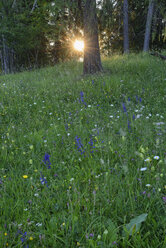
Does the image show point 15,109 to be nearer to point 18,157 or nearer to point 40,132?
point 40,132

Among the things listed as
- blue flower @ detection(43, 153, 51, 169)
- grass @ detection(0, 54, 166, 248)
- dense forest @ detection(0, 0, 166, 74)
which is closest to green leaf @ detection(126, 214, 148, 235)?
grass @ detection(0, 54, 166, 248)

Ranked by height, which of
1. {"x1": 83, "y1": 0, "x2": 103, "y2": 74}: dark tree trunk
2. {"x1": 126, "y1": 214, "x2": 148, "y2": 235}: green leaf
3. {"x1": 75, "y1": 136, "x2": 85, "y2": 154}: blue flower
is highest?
{"x1": 83, "y1": 0, "x2": 103, "y2": 74}: dark tree trunk

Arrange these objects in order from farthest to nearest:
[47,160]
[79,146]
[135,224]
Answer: [79,146] → [47,160] → [135,224]

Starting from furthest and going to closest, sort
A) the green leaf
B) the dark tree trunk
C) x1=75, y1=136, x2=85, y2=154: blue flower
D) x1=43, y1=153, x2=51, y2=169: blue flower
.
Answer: the dark tree trunk < x1=75, y1=136, x2=85, y2=154: blue flower < x1=43, y1=153, x2=51, y2=169: blue flower < the green leaf

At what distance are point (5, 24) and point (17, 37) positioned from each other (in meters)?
1.23

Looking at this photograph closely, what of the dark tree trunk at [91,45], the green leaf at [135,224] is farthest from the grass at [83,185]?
the dark tree trunk at [91,45]

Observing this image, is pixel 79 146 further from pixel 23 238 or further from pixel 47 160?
pixel 23 238

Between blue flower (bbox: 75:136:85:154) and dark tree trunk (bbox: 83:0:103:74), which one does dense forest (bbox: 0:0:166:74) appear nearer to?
dark tree trunk (bbox: 83:0:103:74)

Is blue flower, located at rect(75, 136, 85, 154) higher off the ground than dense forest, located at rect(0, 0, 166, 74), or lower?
lower

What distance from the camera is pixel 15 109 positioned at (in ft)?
16.8

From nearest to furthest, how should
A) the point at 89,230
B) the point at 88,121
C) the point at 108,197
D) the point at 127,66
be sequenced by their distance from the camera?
the point at 89,230 < the point at 108,197 < the point at 88,121 < the point at 127,66

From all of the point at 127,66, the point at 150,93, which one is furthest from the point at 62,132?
the point at 127,66

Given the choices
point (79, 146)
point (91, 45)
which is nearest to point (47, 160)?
point (79, 146)

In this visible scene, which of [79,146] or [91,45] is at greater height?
[91,45]
